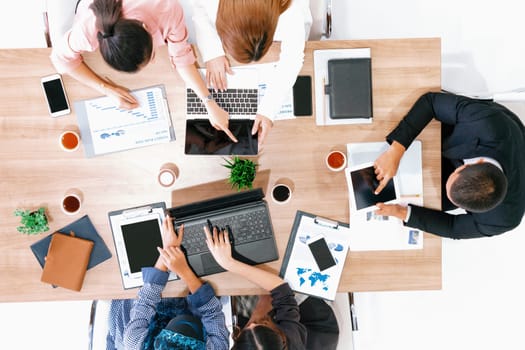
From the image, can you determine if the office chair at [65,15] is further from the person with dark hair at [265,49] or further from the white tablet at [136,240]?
the white tablet at [136,240]

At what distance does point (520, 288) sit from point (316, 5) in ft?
6.38

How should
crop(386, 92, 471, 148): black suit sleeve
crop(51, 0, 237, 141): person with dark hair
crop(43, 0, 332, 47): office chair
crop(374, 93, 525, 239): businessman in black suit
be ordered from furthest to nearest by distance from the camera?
crop(43, 0, 332, 47): office chair, crop(386, 92, 471, 148): black suit sleeve, crop(374, 93, 525, 239): businessman in black suit, crop(51, 0, 237, 141): person with dark hair

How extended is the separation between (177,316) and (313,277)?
0.57 m

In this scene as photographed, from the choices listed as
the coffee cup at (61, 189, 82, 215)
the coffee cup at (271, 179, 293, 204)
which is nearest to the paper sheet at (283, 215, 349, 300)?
the coffee cup at (271, 179, 293, 204)

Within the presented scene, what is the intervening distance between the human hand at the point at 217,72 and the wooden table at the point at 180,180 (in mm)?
119

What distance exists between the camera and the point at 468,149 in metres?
1.52

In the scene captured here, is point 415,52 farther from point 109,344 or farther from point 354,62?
point 109,344

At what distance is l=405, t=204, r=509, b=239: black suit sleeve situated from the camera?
1.50 meters

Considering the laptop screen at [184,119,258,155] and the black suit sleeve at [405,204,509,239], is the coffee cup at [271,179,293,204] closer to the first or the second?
the laptop screen at [184,119,258,155]

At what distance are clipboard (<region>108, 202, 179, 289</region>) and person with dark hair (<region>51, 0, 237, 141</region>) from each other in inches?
16.3

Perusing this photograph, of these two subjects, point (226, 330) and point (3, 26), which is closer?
point (226, 330)

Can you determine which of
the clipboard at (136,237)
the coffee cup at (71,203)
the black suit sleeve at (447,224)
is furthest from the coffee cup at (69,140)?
the black suit sleeve at (447,224)

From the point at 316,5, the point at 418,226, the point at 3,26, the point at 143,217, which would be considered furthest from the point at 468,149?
the point at 3,26

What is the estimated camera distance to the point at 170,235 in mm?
1539
